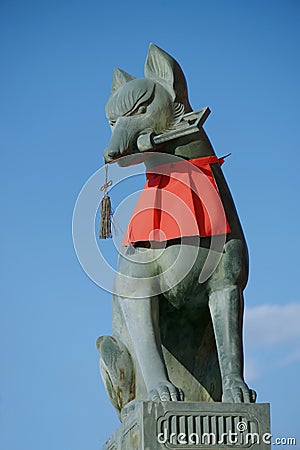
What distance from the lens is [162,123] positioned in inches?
230

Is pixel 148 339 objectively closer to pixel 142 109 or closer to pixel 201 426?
pixel 201 426

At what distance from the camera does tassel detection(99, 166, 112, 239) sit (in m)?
5.80

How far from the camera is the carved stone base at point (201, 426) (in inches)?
201

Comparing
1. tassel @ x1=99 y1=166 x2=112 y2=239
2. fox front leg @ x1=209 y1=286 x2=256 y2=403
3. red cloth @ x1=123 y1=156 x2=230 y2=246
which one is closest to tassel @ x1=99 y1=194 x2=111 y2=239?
tassel @ x1=99 y1=166 x2=112 y2=239

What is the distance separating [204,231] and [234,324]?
596 mm

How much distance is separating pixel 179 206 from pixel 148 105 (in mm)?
673

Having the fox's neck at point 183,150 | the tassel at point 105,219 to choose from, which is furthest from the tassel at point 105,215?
the fox's neck at point 183,150

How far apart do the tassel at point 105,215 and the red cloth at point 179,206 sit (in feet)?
0.54

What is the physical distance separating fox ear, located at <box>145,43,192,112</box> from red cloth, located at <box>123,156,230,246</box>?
0.42 m

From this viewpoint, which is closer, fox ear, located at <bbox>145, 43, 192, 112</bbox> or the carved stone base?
the carved stone base

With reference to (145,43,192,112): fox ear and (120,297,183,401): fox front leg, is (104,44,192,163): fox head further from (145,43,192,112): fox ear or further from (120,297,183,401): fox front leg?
(120,297,183,401): fox front leg

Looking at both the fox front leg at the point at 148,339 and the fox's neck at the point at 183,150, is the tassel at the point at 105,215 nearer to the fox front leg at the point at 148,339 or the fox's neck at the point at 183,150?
the fox's neck at the point at 183,150

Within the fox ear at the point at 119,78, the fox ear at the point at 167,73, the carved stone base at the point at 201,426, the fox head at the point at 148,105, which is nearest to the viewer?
the carved stone base at the point at 201,426

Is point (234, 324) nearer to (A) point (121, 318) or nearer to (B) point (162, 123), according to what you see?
(A) point (121, 318)
